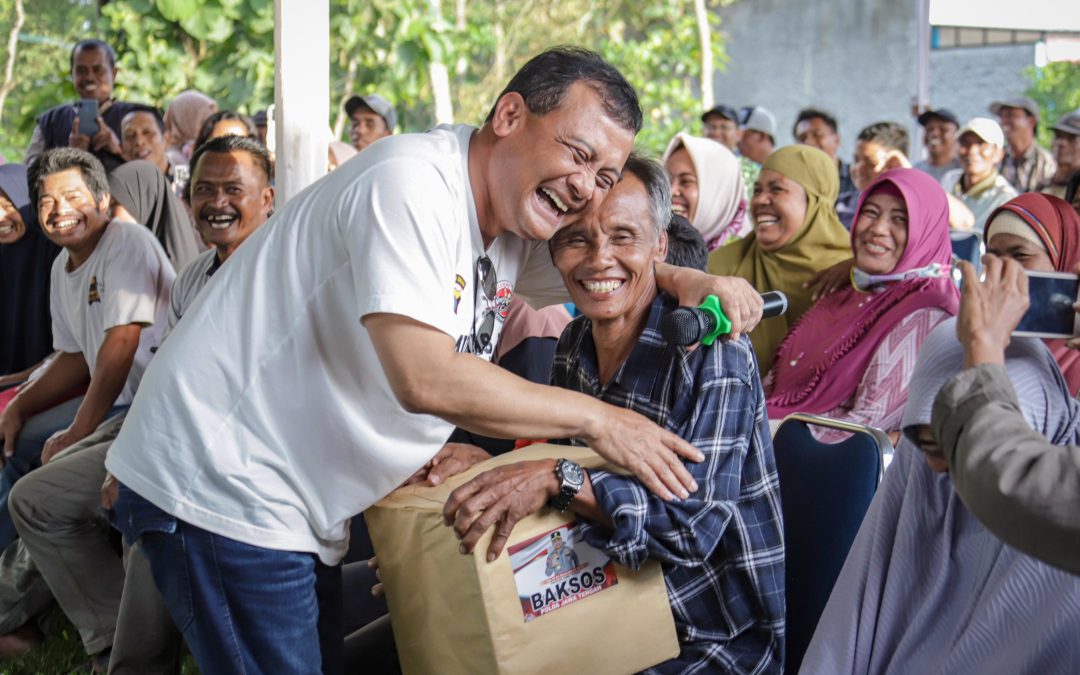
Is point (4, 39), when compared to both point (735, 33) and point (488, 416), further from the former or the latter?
point (488, 416)

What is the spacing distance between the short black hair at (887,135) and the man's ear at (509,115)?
17.5 feet

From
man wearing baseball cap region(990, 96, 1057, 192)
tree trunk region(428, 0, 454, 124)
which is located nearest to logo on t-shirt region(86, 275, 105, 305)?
man wearing baseball cap region(990, 96, 1057, 192)

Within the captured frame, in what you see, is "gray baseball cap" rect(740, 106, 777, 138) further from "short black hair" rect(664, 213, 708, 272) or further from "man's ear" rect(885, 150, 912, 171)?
"short black hair" rect(664, 213, 708, 272)

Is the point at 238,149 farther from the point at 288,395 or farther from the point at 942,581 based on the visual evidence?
the point at 942,581

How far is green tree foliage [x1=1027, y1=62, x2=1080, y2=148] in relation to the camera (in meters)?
12.5

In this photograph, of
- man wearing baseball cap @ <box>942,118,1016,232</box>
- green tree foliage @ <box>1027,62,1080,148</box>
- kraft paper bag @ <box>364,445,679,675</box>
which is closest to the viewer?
kraft paper bag @ <box>364,445,679,675</box>

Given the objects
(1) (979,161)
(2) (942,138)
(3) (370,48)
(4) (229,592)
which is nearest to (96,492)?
(4) (229,592)

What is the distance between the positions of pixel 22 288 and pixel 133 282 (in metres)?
1.39

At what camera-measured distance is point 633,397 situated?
2.16 metres

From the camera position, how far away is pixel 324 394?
1883 mm

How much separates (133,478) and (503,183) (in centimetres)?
85

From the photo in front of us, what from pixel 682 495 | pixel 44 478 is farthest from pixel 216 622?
pixel 44 478

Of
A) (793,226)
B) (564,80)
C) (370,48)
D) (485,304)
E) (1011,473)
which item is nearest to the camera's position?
(1011,473)

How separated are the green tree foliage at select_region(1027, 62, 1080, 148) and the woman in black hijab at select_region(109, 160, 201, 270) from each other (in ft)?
34.8
